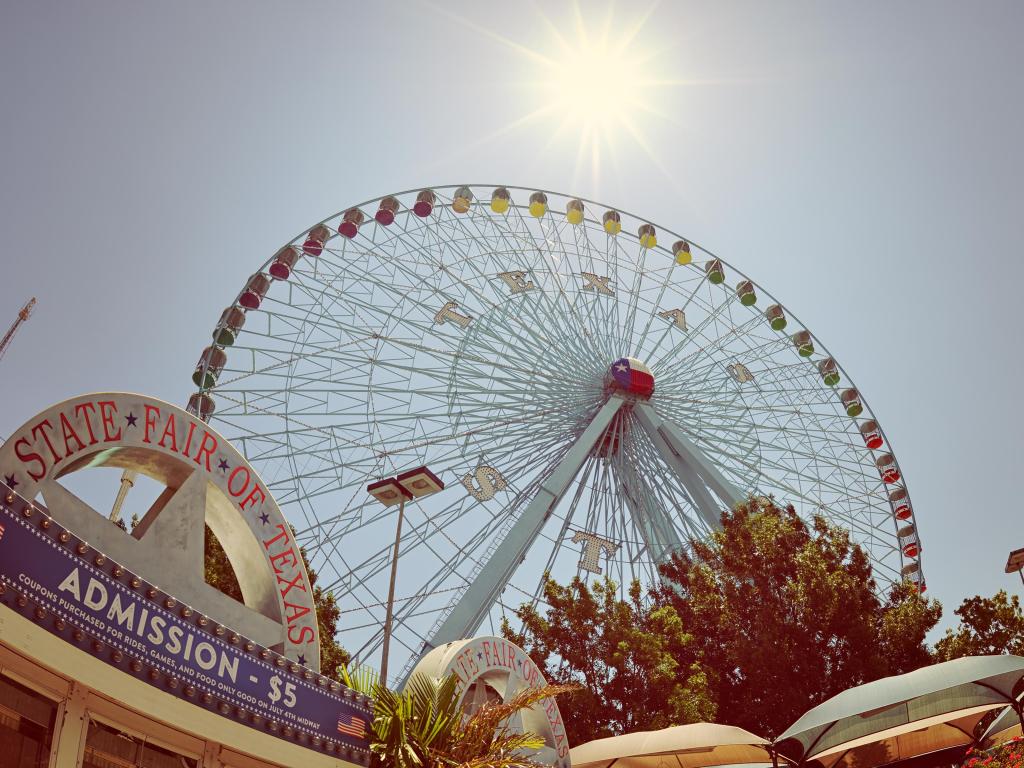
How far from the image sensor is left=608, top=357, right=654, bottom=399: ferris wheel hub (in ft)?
88.2

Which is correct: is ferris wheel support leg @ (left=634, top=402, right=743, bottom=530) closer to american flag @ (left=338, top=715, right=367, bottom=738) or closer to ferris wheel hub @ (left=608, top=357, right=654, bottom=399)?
ferris wheel hub @ (left=608, top=357, right=654, bottom=399)

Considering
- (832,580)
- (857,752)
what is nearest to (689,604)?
(832,580)

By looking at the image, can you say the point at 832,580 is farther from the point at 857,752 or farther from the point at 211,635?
the point at 211,635

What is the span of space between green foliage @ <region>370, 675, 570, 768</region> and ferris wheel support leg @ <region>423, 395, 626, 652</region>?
892cm

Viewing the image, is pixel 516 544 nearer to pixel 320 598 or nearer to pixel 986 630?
pixel 320 598

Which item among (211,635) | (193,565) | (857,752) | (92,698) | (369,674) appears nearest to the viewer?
(92,698)

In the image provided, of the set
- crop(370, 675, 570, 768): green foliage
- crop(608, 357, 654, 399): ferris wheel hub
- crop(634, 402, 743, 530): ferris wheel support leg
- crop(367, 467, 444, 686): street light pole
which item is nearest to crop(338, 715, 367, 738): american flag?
crop(370, 675, 570, 768): green foliage

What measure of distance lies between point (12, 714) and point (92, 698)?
27.1 inches

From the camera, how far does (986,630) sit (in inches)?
787

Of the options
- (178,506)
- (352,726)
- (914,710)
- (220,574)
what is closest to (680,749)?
(914,710)

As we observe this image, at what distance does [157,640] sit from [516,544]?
14.3 m

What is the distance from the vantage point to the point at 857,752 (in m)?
16.1

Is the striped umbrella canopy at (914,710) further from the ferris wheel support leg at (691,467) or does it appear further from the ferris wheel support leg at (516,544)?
the ferris wheel support leg at (691,467)

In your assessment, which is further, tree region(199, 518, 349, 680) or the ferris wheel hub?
the ferris wheel hub
